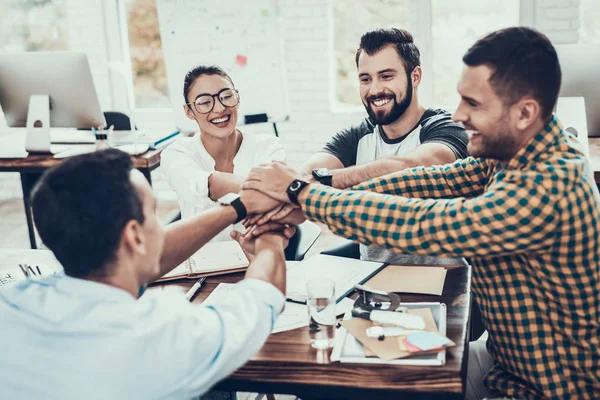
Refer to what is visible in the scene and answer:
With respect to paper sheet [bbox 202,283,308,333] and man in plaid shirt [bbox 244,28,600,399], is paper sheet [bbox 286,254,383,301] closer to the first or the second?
paper sheet [bbox 202,283,308,333]

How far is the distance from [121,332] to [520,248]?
78 cm

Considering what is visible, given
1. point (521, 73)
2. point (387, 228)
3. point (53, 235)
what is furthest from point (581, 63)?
point (53, 235)

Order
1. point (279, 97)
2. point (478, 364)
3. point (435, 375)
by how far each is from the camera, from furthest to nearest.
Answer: point (279, 97), point (478, 364), point (435, 375)

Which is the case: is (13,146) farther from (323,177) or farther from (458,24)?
(458,24)

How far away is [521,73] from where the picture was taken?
4.24ft

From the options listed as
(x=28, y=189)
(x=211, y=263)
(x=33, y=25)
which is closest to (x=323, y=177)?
(x=211, y=263)

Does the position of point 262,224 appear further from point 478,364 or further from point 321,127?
point 321,127

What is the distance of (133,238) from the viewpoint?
1.05 m

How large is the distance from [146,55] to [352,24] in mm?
1594

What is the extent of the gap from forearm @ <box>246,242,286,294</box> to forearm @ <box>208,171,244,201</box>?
738mm

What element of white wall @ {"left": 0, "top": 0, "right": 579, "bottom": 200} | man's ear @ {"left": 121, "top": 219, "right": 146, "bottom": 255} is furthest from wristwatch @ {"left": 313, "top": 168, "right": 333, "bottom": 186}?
white wall @ {"left": 0, "top": 0, "right": 579, "bottom": 200}

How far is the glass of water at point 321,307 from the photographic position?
138cm

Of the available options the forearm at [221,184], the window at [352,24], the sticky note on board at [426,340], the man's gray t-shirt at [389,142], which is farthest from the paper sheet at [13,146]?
the sticky note on board at [426,340]

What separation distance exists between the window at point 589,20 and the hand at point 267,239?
10.2 feet
